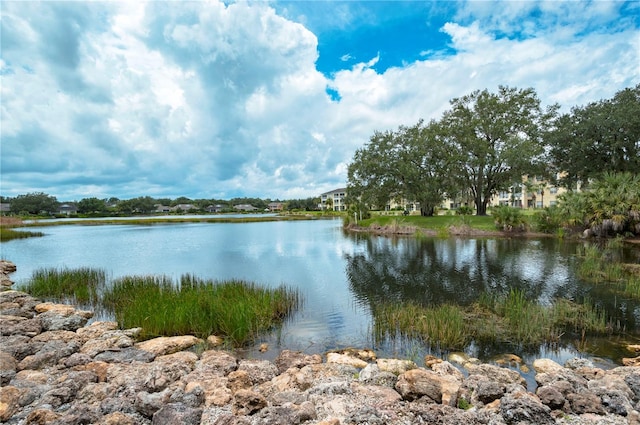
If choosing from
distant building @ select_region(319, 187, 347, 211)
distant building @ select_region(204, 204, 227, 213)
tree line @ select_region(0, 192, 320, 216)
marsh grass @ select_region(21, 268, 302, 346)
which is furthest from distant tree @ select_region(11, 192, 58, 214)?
marsh grass @ select_region(21, 268, 302, 346)

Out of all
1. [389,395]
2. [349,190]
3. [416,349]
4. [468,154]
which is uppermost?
[468,154]

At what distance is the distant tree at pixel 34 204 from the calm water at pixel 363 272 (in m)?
103

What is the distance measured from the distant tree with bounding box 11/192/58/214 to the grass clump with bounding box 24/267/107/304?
122301mm

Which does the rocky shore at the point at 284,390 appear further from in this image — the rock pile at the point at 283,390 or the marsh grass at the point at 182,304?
the marsh grass at the point at 182,304

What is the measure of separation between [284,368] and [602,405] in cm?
558

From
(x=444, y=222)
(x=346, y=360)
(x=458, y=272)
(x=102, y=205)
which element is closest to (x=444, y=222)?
(x=444, y=222)

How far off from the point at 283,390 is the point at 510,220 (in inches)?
1398

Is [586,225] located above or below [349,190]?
below

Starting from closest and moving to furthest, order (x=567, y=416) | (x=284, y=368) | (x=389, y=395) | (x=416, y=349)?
(x=567, y=416), (x=389, y=395), (x=284, y=368), (x=416, y=349)

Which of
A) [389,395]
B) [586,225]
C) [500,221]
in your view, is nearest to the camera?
[389,395]

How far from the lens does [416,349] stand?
8703mm

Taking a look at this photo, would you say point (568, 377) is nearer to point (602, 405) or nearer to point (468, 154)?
point (602, 405)

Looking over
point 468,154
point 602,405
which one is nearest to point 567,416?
point 602,405

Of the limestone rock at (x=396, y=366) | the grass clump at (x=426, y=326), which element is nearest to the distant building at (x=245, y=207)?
the grass clump at (x=426, y=326)
